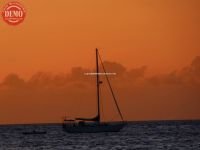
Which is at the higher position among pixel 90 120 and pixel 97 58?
pixel 97 58

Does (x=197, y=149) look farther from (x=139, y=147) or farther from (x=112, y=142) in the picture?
(x=112, y=142)

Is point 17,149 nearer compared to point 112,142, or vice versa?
point 17,149

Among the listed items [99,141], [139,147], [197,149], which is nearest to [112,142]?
[99,141]

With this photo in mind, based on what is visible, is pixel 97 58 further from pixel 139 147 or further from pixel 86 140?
pixel 139 147

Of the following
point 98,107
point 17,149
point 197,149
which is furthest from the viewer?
point 98,107

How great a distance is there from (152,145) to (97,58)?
4183 centimetres

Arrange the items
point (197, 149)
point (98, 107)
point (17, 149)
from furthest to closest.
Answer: point (98, 107), point (17, 149), point (197, 149)

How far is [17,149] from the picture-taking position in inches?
6255

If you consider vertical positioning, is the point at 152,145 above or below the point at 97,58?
below

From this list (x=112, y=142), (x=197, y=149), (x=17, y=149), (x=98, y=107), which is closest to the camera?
(x=197, y=149)

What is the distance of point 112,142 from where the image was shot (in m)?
176

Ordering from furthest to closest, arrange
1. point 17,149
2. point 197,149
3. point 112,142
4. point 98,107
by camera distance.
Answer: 1. point 98,107
2. point 112,142
3. point 17,149
4. point 197,149

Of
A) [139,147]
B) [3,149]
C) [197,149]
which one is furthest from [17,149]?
[197,149]

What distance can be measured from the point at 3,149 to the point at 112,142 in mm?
26628
